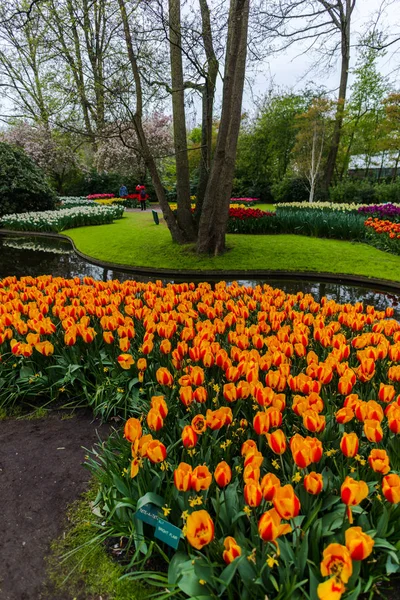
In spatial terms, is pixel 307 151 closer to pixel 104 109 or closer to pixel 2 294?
pixel 104 109

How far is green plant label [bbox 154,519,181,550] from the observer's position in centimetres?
162

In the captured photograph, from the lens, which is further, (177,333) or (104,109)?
(104,109)

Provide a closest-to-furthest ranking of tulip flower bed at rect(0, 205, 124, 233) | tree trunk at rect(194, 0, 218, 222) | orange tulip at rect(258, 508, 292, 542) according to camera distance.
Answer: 1. orange tulip at rect(258, 508, 292, 542)
2. tree trunk at rect(194, 0, 218, 222)
3. tulip flower bed at rect(0, 205, 124, 233)

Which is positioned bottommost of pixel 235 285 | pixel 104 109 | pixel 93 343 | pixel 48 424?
pixel 48 424

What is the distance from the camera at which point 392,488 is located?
1453 mm

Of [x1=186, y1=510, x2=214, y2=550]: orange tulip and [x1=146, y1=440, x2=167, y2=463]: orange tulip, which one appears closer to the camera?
[x1=186, y1=510, x2=214, y2=550]: orange tulip

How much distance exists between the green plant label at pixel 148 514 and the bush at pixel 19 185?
2037cm

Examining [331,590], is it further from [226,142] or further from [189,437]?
[226,142]

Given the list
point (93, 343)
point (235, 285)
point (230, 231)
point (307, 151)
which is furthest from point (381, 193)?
point (93, 343)

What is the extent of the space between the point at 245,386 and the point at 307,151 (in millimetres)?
29571

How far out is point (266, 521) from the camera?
4.26 feet

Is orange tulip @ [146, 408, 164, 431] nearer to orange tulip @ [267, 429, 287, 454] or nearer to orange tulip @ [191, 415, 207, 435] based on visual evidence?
orange tulip @ [191, 415, 207, 435]

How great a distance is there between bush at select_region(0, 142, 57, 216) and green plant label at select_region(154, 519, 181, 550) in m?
20.5

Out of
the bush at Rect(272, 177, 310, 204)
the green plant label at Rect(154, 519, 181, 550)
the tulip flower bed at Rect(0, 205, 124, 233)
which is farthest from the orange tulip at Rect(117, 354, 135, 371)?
the bush at Rect(272, 177, 310, 204)
